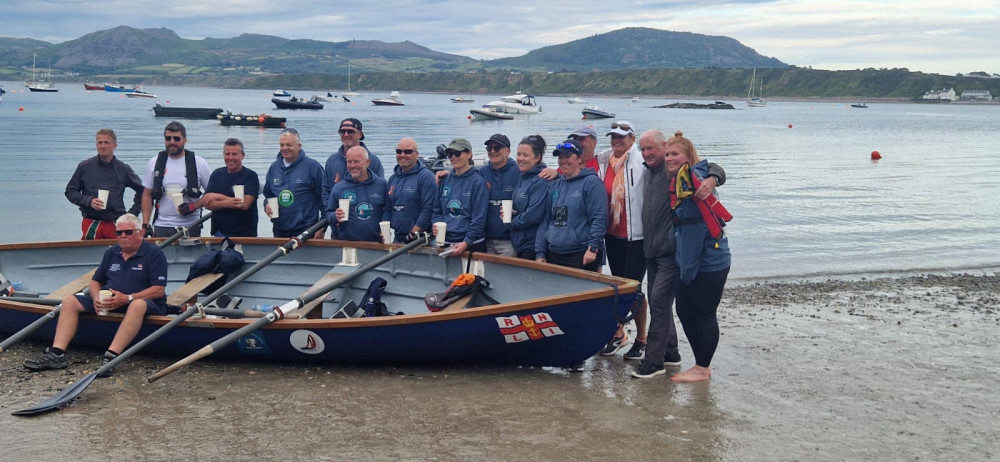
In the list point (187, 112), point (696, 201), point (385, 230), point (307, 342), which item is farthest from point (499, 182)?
point (187, 112)

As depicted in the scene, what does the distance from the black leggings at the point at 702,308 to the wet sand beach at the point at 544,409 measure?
1.15 feet

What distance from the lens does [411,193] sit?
8.38m

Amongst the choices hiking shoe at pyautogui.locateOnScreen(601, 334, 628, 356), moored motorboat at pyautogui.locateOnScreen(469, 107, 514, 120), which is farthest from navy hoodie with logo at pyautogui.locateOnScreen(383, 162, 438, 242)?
moored motorboat at pyautogui.locateOnScreen(469, 107, 514, 120)

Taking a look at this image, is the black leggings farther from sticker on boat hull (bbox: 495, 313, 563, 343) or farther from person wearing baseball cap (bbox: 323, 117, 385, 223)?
person wearing baseball cap (bbox: 323, 117, 385, 223)

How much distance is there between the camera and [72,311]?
293 inches

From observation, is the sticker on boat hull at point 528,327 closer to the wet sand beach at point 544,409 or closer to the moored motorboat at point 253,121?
the wet sand beach at point 544,409

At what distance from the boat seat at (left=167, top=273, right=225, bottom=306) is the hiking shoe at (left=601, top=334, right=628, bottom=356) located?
4074mm

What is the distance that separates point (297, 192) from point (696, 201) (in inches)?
178

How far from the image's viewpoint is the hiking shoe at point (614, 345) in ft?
26.6

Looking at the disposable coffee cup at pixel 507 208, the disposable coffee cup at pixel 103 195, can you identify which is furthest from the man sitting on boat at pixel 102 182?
the disposable coffee cup at pixel 507 208

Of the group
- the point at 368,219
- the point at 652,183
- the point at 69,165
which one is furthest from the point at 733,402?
the point at 69,165

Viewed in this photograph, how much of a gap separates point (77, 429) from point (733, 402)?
15.8 feet

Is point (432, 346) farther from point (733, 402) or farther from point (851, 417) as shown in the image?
point (851, 417)

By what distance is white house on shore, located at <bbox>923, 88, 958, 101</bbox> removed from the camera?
153 meters
